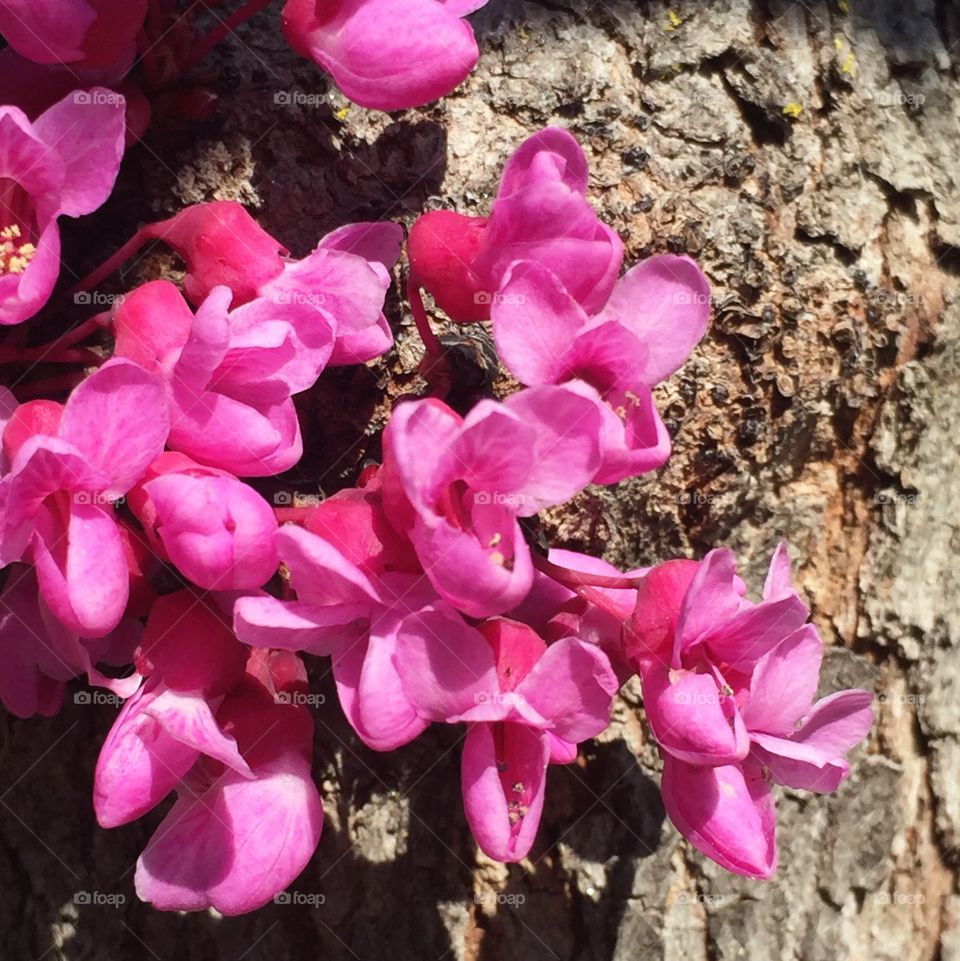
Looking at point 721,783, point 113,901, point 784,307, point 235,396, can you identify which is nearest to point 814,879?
point 721,783

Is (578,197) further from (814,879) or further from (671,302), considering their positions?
(814,879)

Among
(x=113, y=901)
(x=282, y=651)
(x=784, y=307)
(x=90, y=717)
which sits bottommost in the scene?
(x=113, y=901)
